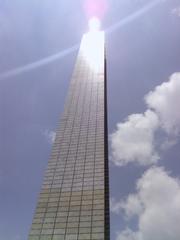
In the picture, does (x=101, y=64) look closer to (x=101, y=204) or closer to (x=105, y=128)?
(x=105, y=128)

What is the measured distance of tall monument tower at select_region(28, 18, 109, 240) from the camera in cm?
6594

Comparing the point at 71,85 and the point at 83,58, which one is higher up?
the point at 83,58

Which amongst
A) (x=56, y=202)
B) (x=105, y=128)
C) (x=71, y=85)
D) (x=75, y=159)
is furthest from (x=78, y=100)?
(x=56, y=202)

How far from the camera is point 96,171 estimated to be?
253 feet

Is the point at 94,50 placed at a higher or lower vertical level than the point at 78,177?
higher

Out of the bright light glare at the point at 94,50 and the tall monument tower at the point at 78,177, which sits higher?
the bright light glare at the point at 94,50

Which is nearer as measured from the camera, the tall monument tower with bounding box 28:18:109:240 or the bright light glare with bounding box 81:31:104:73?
the tall monument tower with bounding box 28:18:109:240

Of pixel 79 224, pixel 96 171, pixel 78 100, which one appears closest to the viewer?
pixel 79 224

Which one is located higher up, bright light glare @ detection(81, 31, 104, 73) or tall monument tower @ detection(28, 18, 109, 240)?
bright light glare @ detection(81, 31, 104, 73)

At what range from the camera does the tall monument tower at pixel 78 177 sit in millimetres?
65938

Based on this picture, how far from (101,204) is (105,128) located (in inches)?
1013

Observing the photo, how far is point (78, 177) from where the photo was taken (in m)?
76.8

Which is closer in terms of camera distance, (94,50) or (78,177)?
(78,177)

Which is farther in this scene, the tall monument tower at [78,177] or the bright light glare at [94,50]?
the bright light glare at [94,50]
